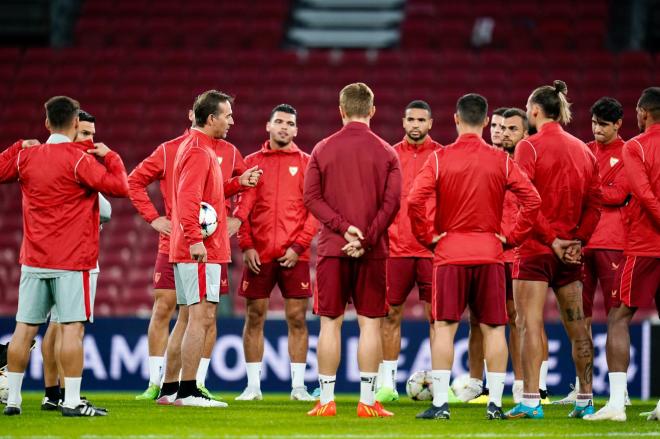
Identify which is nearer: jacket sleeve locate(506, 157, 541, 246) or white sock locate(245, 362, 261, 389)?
jacket sleeve locate(506, 157, 541, 246)

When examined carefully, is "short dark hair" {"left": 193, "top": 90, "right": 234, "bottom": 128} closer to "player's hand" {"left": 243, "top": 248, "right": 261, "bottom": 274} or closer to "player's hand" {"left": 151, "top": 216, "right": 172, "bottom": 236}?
"player's hand" {"left": 151, "top": 216, "right": 172, "bottom": 236}

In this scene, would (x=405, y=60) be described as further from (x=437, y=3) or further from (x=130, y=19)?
(x=130, y=19)

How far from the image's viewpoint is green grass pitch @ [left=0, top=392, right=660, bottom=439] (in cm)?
677

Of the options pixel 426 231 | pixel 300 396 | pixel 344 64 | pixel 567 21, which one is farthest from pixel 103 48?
pixel 426 231

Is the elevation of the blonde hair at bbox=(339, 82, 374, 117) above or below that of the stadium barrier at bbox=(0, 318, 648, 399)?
above

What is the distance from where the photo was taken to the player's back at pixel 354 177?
7.86 m

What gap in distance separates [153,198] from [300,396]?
8670 mm

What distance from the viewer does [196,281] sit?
8.43m

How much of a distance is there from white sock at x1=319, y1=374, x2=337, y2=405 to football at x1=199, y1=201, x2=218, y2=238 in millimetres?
1484

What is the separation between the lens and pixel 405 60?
20.5 m

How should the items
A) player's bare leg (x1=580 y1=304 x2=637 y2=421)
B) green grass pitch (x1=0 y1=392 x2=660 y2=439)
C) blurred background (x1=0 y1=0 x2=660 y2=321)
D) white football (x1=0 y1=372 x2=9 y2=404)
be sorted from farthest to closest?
1. blurred background (x1=0 y1=0 x2=660 y2=321)
2. white football (x1=0 y1=372 x2=9 y2=404)
3. player's bare leg (x1=580 y1=304 x2=637 y2=421)
4. green grass pitch (x1=0 y1=392 x2=660 y2=439)

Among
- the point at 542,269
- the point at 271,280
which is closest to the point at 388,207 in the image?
the point at 542,269

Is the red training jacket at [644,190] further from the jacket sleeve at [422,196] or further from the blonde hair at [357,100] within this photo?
the blonde hair at [357,100]

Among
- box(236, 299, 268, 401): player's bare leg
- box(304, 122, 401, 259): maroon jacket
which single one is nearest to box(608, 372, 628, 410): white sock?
box(304, 122, 401, 259): maroon jacket
